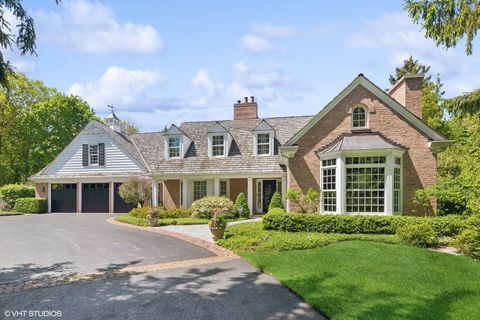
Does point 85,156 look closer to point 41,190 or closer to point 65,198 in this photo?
point 65,198

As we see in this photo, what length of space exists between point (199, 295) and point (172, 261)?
3370 millimetres

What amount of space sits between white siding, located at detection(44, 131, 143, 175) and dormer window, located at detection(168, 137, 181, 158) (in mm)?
3389

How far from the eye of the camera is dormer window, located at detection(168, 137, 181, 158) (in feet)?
82.5

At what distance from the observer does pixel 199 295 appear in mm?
7082

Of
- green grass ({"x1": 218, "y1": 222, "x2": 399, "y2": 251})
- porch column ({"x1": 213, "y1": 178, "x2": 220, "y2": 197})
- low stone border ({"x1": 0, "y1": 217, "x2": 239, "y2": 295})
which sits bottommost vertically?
low stone border ({"x1": 0, "y1": 217, "x2": 239, "y2": 295})

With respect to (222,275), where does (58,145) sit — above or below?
above

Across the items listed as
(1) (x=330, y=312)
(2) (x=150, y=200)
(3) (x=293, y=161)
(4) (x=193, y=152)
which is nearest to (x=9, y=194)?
(2) (x=150, y=200)

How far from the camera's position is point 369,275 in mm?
8055

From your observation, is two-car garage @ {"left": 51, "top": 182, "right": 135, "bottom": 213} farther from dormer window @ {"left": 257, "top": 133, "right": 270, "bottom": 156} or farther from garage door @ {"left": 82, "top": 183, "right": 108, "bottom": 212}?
dormer window @ {"left": 257, "top": 133, "right": 270, "bottom": 156}

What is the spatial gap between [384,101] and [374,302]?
1240 centimetres

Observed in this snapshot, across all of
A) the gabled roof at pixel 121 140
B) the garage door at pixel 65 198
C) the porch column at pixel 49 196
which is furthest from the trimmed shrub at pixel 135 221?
the porch column at pixel 49 196

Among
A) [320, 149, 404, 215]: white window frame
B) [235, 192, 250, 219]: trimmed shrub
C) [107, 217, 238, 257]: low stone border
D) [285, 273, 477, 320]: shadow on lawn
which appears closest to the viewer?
[285, 273, 477, 320]: shadow on lawn

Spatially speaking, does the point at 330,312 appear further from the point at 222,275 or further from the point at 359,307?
the point at 222,275

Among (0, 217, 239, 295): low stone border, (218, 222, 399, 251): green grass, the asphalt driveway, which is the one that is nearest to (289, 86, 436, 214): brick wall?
(218, 222, 399, 251): green grass
